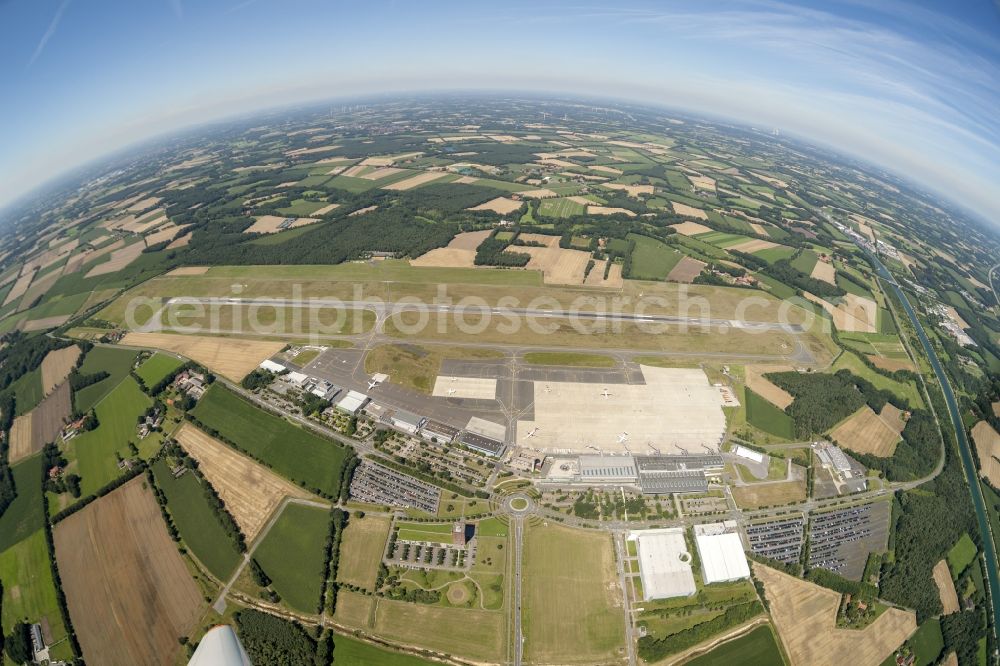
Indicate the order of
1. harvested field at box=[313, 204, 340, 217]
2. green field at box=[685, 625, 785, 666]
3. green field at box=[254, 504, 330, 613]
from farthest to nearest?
harvested field at box=[313, 204, 340, 217] < green field at box=[254, 504, 330, 613] < green field at box=[685, 625, 785, 666]

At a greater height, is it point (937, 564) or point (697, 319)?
point (697, 319)

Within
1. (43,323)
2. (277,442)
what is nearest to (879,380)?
(277,442)

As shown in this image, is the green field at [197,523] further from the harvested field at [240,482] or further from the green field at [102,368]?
the green field at [102,368]

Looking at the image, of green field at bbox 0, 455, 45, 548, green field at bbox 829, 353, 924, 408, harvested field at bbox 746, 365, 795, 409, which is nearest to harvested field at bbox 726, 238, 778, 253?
green field at bbox 829, 353, 924, 408

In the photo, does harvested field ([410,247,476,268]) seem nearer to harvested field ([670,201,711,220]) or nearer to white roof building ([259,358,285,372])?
white roof building ([259,358,285,372])

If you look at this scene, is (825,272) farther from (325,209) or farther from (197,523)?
Answer: (325,209)

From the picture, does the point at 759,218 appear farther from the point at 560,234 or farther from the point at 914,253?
the point at 560,234

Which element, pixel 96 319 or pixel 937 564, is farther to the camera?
pixel 96 319

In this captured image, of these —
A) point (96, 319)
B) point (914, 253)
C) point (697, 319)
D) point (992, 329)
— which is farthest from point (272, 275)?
point (914, 253)
